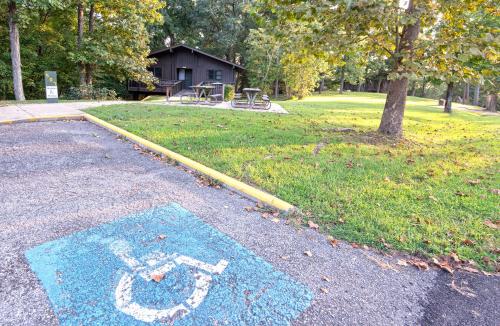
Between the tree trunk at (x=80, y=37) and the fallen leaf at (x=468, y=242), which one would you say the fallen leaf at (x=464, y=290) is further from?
the tree trunk at (x=80, y=37)

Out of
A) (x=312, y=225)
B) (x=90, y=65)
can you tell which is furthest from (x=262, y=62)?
(x=312, y=225)

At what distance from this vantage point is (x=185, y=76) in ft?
96.1

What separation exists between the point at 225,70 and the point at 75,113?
2112 cm

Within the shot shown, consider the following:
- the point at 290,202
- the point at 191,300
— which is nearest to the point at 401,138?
the point at 290,202

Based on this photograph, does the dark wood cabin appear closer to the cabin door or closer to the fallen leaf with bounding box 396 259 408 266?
the cabin door

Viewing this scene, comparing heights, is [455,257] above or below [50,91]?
below

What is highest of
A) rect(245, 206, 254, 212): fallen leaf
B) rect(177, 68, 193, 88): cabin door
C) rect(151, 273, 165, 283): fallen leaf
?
rect(177, 68, 193, 88): cabin door

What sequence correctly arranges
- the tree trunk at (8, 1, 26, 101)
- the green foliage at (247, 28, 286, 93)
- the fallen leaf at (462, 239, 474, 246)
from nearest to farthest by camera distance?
1. the fallen leaf at (462, 239, 474, 246)
2. the tree trunk at (8, 1, 26, 101)
3. the green foliage at (247, 28, 286, 93)

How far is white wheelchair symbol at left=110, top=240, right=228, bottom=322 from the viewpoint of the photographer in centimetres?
193

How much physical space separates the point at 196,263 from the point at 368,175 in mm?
3292

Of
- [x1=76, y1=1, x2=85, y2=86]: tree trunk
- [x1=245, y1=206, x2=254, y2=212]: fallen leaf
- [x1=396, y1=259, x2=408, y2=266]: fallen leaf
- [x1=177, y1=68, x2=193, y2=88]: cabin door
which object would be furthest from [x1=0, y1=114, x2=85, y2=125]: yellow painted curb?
[x1=177, y1=68, x2=193, y2=88]: cabin door

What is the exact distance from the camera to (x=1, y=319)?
71.6 inches

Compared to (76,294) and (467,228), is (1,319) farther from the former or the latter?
(467,228)

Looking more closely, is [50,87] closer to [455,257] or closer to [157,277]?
[157,277]
